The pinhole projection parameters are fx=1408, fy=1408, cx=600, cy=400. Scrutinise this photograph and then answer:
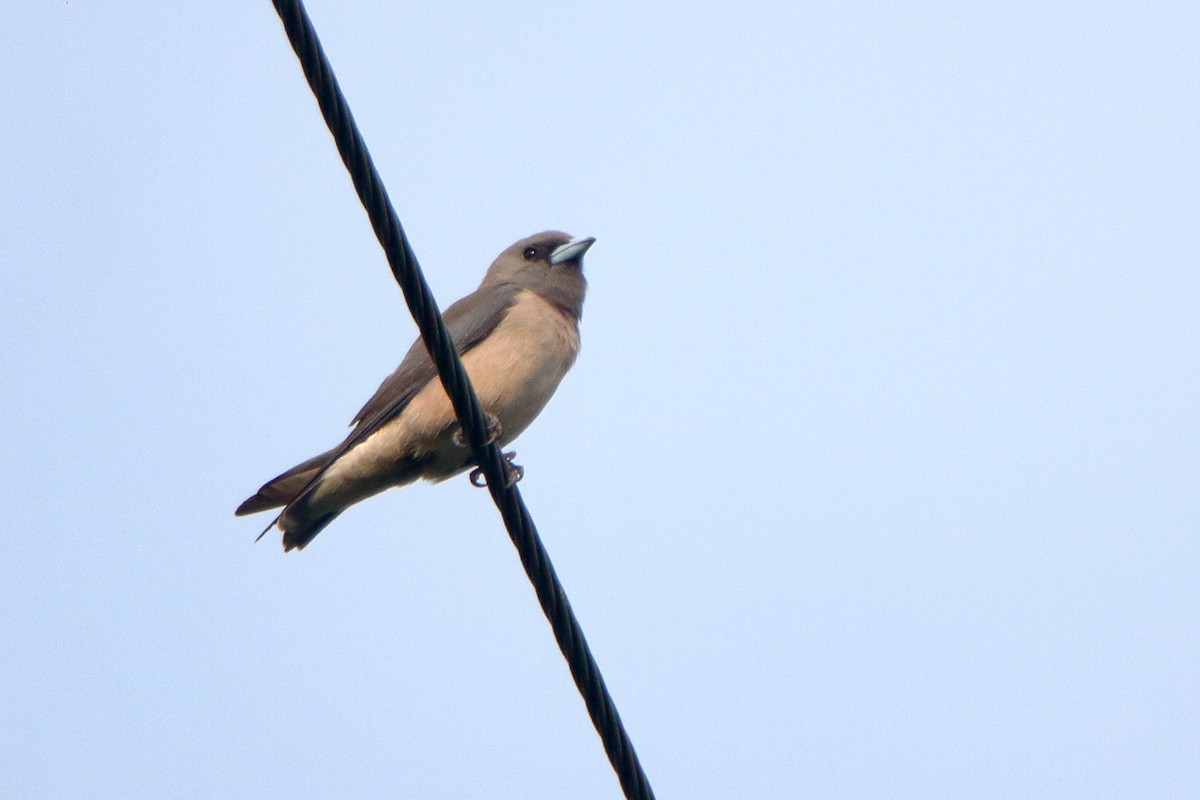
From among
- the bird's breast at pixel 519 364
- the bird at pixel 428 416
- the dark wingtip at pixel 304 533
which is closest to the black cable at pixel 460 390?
the bird at pixel 428 416

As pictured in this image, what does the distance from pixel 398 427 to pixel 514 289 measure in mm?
1369

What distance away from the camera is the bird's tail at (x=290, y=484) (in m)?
6.16

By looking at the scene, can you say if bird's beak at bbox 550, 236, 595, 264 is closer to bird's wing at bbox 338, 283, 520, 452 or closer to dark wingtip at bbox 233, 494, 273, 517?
bird's wing at bbox 338, 283, 520, 452

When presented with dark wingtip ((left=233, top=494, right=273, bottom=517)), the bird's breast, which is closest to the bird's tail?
dark wingtip ((left=233, top=494, right=273, bottom=517))

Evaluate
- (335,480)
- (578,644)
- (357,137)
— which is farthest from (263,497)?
(357,137)

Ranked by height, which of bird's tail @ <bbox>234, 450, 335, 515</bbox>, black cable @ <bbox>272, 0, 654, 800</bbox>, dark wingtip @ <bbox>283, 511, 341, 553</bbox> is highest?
bird's tail @ <bbox>234, 450, 335, 515</bbox>

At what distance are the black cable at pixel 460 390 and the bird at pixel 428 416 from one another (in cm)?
167

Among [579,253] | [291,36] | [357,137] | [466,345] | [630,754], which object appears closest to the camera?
[291,36]

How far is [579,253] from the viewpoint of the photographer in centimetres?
774

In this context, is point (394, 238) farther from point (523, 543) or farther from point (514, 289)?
point (514, 289)

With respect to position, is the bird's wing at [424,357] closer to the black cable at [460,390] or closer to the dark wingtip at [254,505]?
the dark wingtip at [254,505]

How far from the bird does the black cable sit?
1.67 metres

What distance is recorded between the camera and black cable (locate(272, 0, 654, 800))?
2.89 m

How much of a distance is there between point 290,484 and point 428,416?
736mm
